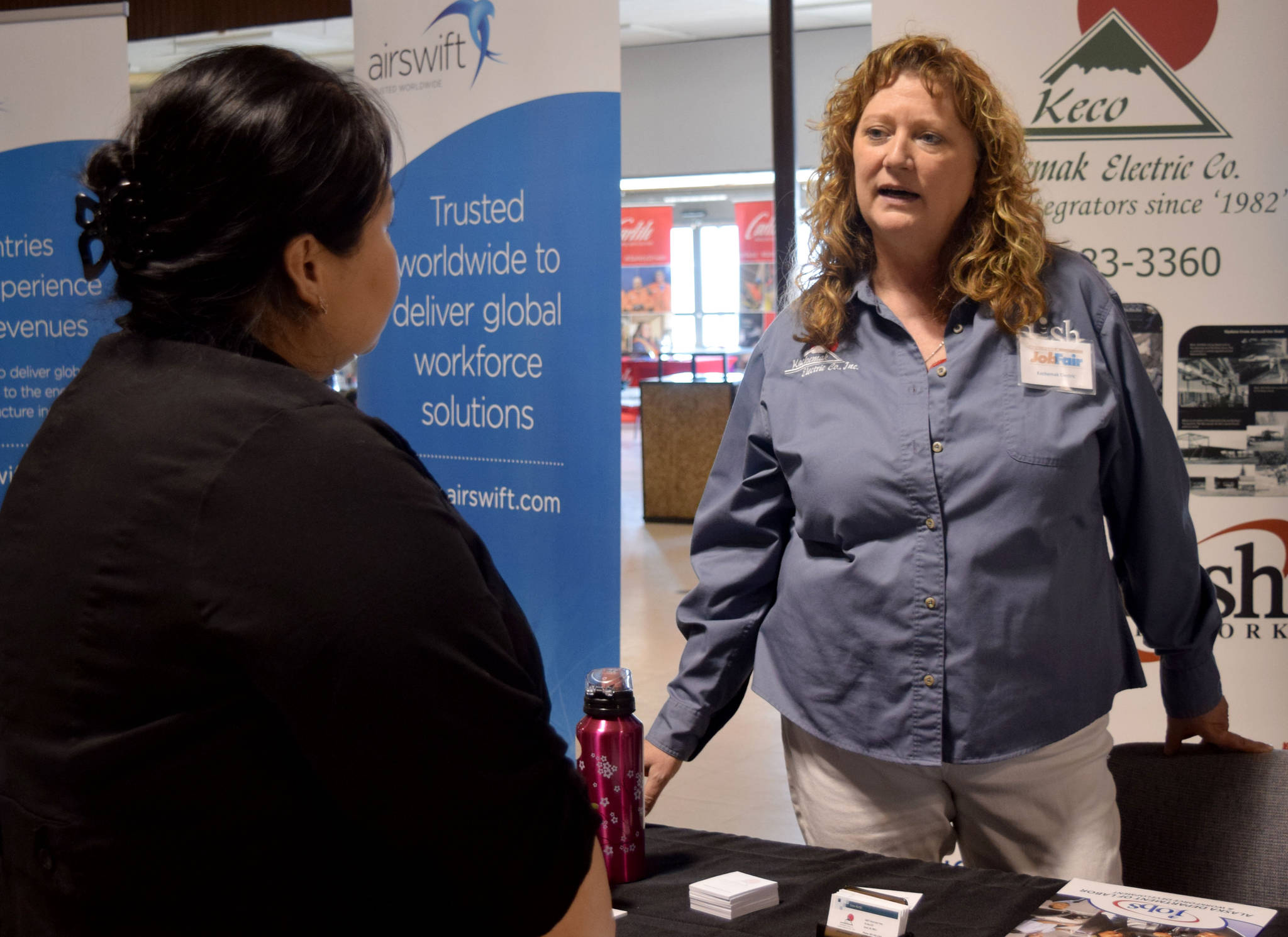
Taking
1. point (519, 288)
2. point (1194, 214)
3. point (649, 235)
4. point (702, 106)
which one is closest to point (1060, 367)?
point (1194, 214)

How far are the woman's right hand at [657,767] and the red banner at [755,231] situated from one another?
11.2 meters

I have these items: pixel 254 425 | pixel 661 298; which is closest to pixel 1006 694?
pixel 254 425

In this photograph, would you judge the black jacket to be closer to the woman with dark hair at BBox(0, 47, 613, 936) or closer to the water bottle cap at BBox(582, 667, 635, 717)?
the woman with dark hair at BBox(0, 47, 613, 936)

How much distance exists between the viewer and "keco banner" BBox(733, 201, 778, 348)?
12625 millimetres

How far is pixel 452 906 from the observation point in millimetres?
690

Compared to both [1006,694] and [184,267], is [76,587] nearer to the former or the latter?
[184,267]

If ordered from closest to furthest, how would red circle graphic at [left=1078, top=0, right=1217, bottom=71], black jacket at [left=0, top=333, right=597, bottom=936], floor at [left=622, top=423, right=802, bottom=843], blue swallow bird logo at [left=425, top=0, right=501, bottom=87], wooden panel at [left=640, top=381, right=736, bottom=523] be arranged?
black jacket at [left=0, top=333, right=597, bottom=936] < red circle graphic at [left=1078, top=0, right=1217, bottom=71] < blue swallow bird logo at [left=425, top=0, right=501, bottom=87] < floor at [left=622, top=423, right=802, bottom=843] < wooden panel at [left=640, top=381, right=736, bottom=523]

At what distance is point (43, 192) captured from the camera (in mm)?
3887

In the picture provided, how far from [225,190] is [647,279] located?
13.4m

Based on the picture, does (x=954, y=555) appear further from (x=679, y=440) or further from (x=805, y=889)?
(x=679, y=440)

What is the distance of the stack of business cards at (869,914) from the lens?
1.05 metres

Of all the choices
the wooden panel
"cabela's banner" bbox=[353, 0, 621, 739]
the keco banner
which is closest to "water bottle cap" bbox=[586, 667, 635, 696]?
"cabela's banner" bbox=[353, 0, 621, 739]

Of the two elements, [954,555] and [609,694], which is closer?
[609,694]

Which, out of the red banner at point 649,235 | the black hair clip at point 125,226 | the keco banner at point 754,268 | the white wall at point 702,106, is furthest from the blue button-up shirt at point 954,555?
the red banner at point 649,235
